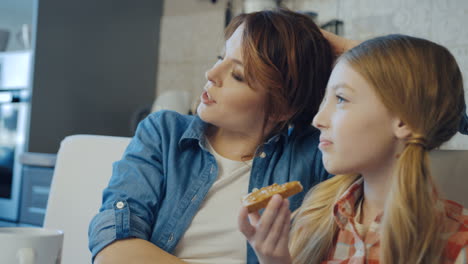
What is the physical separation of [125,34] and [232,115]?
70.3 inches

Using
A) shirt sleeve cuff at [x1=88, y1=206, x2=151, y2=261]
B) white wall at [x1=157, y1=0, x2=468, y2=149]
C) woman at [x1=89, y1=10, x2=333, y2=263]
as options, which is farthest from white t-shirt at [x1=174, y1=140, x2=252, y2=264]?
white wall at [x1=157, y1=0, x2=468, y2=149]

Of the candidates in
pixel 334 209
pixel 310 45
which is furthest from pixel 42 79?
pixel 334 209

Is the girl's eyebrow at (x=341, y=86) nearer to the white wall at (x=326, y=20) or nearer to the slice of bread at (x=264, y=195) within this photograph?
the slice of bread at (x=264, y=195)

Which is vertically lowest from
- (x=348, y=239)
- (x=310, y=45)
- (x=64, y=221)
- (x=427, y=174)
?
(x=64, y=221)

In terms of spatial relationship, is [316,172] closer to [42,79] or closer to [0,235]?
[0,235]

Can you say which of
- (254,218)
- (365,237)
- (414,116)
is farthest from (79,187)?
(414,116)

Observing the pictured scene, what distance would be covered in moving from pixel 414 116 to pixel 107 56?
2.01 metres

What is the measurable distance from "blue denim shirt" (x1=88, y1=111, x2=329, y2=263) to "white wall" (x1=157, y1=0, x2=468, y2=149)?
3.04 ft

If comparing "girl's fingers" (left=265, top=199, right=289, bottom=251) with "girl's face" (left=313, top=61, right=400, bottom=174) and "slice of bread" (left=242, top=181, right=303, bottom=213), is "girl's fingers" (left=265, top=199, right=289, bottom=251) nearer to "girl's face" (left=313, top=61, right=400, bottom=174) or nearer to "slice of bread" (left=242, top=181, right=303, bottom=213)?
"slice of bread" (left=242, top=181, right=303, bottom=213)

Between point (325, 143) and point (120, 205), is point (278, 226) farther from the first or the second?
point (120, 205)

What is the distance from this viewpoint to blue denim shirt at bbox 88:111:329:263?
952 mm

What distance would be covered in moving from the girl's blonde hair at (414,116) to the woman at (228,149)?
0.24 meters

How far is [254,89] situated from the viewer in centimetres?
→ 104

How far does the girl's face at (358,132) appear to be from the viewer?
2.54 ft
